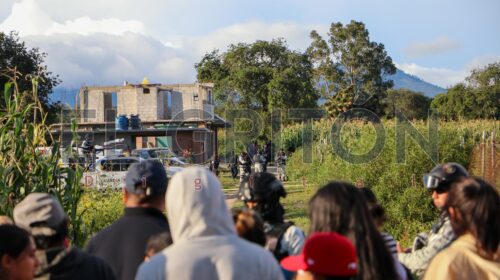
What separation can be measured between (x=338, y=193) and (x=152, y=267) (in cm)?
98

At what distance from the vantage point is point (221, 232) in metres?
2.88

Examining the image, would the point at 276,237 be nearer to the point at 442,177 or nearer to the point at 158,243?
the point at 158,243

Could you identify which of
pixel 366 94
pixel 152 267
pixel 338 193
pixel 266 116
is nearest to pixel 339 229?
pixel 338 193

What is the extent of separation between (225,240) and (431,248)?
6.05ft

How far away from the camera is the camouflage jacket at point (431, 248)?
410 cm

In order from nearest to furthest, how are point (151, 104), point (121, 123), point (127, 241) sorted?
1. point (127, 241)
2. point (121, 123)
3. point (151, 104)

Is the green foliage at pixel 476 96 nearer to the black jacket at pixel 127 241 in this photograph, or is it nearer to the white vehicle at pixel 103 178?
the white vehicle at pixel 103 178

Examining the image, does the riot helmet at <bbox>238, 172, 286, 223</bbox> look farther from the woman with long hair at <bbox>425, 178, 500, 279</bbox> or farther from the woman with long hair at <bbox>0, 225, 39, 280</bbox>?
the woman with long hair at <bbox>0, 225, 39, 280</bbox>

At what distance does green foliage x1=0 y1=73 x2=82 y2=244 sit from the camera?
23.4 ft

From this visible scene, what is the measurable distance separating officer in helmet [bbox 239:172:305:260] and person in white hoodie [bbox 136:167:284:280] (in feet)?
3.55

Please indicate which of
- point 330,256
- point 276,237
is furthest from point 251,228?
point 330,256

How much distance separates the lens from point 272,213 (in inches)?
168

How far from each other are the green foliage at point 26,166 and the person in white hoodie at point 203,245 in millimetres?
4571

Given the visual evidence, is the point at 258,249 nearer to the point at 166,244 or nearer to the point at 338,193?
the point at 338,193
